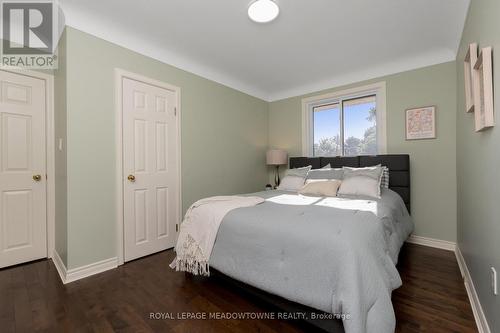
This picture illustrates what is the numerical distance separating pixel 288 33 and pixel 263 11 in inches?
20.2

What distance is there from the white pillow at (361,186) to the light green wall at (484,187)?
80 cm

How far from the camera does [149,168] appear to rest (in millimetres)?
2734

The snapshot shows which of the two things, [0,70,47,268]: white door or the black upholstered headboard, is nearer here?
[0,70,47,268]: white door

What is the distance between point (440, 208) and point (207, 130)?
329cm

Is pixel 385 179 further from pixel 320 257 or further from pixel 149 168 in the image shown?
pixel 149 168

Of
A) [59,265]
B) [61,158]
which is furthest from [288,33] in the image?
[59,265]

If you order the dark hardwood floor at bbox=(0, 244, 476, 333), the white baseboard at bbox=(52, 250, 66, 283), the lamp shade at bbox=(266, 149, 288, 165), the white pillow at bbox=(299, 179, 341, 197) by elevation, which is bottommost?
the dark hardwood floor at bbox=(0, 244, 476, 333)

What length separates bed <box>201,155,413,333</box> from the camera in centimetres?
120

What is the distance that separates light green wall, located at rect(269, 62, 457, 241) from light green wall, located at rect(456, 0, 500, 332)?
102 centimetres

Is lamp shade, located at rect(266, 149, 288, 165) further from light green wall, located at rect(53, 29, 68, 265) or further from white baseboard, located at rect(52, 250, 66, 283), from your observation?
white baseboard, located at rect(52, 250, 66, 283)

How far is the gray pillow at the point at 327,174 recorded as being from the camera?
3.13 metres

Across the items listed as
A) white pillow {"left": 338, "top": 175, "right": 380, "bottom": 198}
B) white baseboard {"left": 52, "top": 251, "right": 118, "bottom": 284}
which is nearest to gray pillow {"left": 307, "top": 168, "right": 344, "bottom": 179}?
white pillow {"left": 338, "top": 175, "right": 380, "bottom": 198}

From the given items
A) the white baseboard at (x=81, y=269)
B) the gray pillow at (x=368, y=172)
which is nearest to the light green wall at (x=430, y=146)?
the gray pillow at (x=368, y=172)

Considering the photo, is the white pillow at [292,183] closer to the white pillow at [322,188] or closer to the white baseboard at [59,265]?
the white pillow at [322,188]
